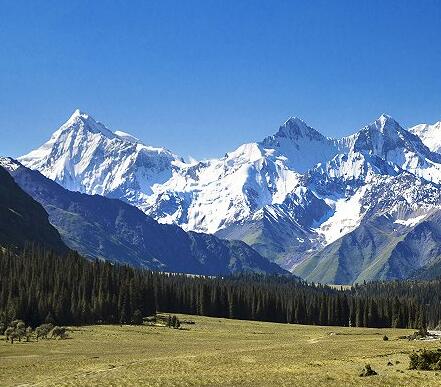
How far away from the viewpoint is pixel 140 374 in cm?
5994

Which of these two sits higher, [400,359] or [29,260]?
[29,260]

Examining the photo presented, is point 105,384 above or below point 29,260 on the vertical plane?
below

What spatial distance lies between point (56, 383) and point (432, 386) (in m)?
29.2

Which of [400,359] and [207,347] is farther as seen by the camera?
[207,347]

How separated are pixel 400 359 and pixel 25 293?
317 feet

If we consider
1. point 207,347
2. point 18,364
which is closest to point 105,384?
point 18,364

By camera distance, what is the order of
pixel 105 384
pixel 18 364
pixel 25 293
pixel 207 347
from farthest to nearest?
pixel 25 293, pixel 207 347, pixel 18 364, pixel 105 384

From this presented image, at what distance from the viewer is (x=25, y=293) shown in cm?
14638

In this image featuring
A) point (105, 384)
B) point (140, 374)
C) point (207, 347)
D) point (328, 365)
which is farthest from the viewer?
point (207, 347)

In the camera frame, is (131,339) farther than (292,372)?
Yes

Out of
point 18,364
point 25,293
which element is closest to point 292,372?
point 18,364

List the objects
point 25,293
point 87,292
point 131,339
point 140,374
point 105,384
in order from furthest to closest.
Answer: point 87,292 < point 25,293 < point 131,339 < point 140,374 < point 105,384

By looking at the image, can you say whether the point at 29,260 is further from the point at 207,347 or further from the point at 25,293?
the point at 207,347

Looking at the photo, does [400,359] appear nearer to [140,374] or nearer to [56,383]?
[140,374]
